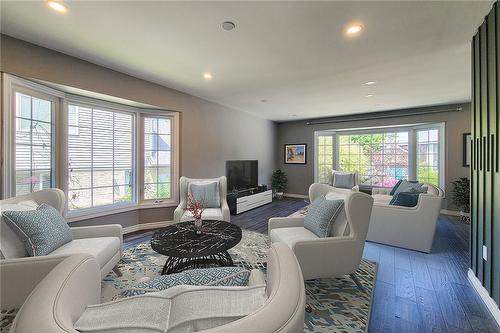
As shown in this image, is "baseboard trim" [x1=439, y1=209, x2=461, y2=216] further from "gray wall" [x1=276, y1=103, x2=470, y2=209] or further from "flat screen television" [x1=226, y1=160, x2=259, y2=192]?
"flat screen television" [x1=226, y1=160, x2=259, y2=192]

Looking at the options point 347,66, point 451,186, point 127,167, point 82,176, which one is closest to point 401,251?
point 347,66

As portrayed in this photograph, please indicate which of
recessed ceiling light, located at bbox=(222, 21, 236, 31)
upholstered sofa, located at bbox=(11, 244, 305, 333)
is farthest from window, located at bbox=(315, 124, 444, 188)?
upholstered sofa, located at bbox=(11, 244, 305, 333)

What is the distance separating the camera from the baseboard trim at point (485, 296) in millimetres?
1640

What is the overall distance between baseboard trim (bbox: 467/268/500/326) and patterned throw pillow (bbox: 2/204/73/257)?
3.50 metres

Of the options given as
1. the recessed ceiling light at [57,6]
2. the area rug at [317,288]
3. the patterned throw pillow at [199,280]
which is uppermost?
the recessed ceiling light at [57,6]

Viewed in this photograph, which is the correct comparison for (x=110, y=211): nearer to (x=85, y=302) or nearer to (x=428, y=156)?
(x=85, y=302)

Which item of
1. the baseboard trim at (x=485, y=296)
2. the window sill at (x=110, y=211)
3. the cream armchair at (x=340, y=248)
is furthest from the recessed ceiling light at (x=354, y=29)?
the window sill at (x=110, y=211)

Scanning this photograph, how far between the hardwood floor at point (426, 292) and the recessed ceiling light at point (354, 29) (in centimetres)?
245

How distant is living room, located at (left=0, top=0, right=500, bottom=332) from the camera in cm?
84

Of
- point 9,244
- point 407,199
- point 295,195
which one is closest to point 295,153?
point 295,195

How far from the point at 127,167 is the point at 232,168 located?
226 cm

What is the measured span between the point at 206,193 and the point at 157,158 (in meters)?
1.28

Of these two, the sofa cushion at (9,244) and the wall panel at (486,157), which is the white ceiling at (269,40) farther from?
the sofa cushion at (9,244)

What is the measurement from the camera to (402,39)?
2.13m
